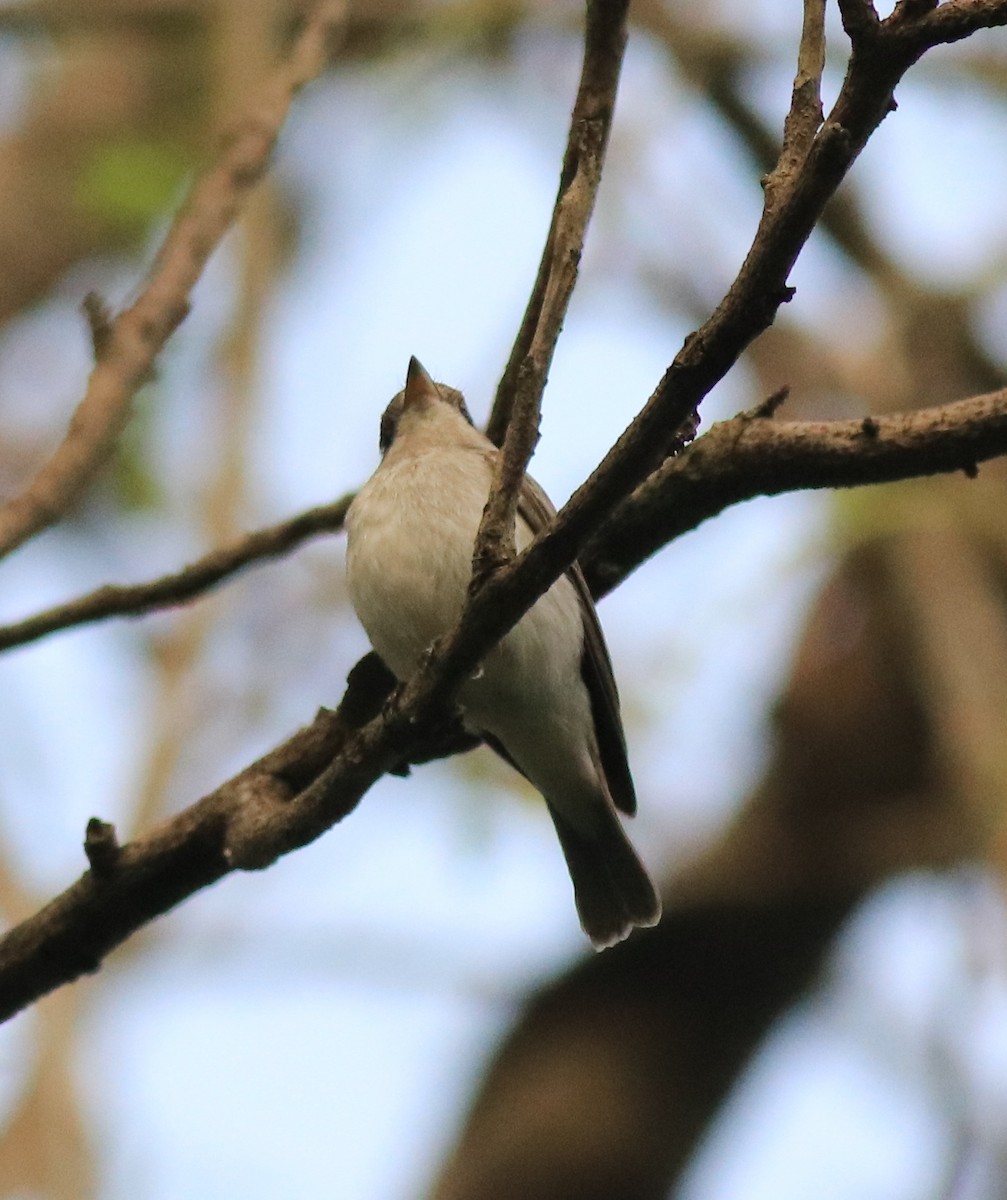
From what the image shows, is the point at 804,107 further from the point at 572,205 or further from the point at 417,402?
the point at 417,402

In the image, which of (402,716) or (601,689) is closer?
(402,716)

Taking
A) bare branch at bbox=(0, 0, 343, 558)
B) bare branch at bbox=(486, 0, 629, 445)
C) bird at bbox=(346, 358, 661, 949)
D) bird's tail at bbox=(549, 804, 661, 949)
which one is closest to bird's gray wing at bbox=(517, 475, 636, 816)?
bird at bbox=(346, 358, 661, 949)

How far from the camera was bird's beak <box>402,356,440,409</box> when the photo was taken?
4.50m

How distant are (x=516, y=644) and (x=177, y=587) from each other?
80 centimetres

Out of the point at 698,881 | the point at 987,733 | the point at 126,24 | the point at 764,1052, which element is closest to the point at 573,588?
the point at 987,733

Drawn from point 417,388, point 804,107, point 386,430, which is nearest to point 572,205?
point 804,107

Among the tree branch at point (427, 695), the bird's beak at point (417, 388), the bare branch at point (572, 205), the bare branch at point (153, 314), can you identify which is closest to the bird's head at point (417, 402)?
the bird's beak at point (417, 388)

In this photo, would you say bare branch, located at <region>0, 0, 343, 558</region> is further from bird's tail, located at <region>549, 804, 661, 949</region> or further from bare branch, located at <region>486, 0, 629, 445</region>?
bird's tail, located at <region>549, 804, 661, 949</region>

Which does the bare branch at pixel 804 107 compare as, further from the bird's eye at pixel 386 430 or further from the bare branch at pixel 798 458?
the bird's eye at pixel 386 430

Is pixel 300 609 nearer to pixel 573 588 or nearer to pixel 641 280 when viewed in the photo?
pixel 641 280

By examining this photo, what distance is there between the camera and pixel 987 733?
5312mm

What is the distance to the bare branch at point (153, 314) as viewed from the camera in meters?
3.26

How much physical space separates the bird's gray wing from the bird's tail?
4.6 inches

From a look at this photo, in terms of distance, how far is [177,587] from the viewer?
11.0ft
